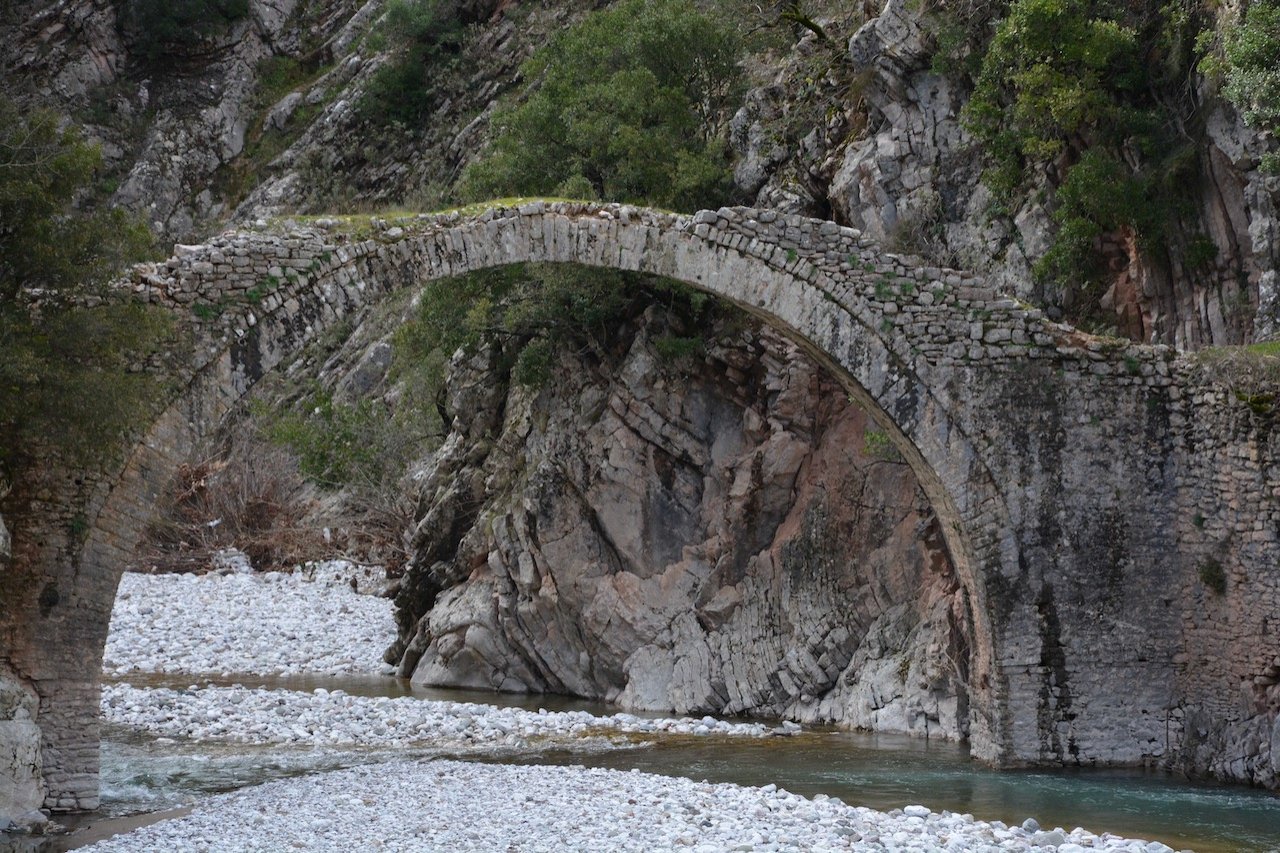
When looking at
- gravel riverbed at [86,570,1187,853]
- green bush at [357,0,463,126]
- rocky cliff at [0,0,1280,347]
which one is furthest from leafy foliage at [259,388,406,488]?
gravel riverbed at [86,570,1187,853]

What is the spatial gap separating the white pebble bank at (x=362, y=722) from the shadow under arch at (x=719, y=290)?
3362mm

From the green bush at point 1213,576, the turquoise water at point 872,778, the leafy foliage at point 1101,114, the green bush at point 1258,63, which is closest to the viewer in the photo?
the turquoise water at point 872,778

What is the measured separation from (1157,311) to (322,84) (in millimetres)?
29013

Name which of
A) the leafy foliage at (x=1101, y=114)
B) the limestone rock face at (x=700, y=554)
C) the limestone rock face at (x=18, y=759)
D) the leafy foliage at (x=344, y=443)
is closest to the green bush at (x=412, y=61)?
the leafy foliage at (x=344, y=443)

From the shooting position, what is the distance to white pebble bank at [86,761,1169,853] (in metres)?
7.92

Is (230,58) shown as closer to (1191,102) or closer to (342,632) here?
(342,632)

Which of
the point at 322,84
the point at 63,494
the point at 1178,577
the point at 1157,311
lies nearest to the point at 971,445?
Result: the point at 1178,577

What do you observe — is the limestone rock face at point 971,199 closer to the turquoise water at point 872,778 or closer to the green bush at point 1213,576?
the green bush at point 1213,576

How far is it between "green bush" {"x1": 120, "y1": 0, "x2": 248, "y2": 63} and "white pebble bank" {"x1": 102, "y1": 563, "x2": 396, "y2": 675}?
18.5m

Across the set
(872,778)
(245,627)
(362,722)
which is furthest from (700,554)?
(245,627)

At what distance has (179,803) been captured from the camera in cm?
A: 980

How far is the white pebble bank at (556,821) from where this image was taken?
312 inches

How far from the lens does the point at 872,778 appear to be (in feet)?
34.9

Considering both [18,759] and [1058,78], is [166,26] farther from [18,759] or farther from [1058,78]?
[18,759]
